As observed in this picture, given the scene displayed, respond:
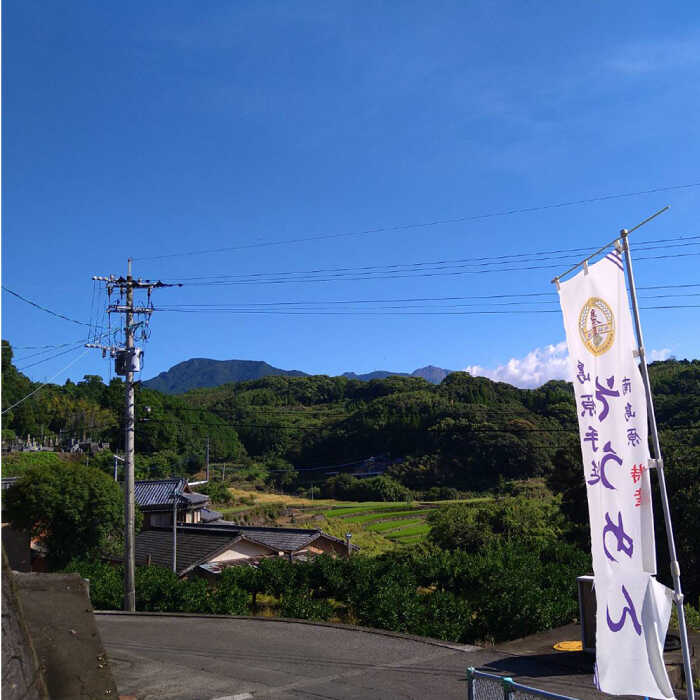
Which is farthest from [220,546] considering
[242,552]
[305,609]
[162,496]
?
[305,609]

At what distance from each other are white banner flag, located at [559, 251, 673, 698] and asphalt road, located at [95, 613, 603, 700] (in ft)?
11.4

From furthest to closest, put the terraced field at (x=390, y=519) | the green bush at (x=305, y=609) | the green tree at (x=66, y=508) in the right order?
the terraced field at (x=390, y=519) < the green tree at (x=66, y=508) < the green bush at (x=305, y=609)

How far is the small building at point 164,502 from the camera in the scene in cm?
2752

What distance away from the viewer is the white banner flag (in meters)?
4.77

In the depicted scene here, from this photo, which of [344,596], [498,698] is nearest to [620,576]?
[498,698]

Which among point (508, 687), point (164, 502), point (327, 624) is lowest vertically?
point (327, 624)

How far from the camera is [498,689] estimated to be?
5512 millimetres

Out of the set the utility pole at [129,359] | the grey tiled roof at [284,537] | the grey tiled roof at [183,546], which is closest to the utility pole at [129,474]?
the utility pole at [129,359]

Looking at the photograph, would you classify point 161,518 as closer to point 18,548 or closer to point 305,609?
point 18,548

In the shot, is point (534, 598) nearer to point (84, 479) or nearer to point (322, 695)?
point (322, 695)

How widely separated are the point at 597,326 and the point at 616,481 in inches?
49.3

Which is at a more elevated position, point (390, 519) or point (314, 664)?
point (390, 519)

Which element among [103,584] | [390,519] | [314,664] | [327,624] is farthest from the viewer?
[390,519]

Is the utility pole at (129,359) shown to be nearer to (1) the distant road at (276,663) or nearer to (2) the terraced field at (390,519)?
(1) the distant road at (276,663)
